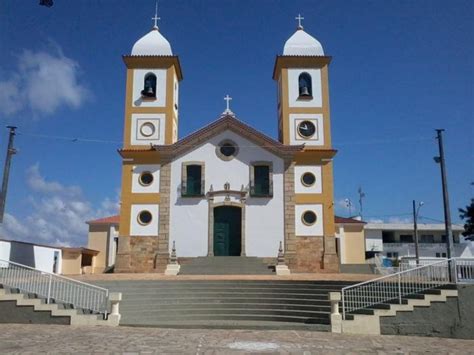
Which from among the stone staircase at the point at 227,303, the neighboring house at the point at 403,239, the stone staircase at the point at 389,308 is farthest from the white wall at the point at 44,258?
the neighboring house at the point at 403,239

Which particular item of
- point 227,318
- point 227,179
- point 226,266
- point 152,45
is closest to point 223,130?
point 227,179

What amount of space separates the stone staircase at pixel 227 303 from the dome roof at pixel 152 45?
14.7m

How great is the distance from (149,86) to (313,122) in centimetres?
909

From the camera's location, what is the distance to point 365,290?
12.5 metres

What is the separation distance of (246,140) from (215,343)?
51.4ft

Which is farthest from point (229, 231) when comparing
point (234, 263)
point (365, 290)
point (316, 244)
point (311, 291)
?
point (365, 290)

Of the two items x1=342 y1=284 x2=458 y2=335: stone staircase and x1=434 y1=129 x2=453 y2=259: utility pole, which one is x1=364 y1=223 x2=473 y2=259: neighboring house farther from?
x1=342 y1=284 x2=458 y2=335: stone staircase

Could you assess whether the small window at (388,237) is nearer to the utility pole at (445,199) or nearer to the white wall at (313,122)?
the white wall at (313,122)

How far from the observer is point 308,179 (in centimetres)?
2355

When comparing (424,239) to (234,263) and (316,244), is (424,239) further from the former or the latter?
(234,263)

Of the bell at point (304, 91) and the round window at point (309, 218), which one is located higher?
the bell at point (304, 91)

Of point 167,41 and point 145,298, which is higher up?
point 167,41

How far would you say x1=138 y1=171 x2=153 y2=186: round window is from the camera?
23578mm

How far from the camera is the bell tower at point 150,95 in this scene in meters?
24.5
